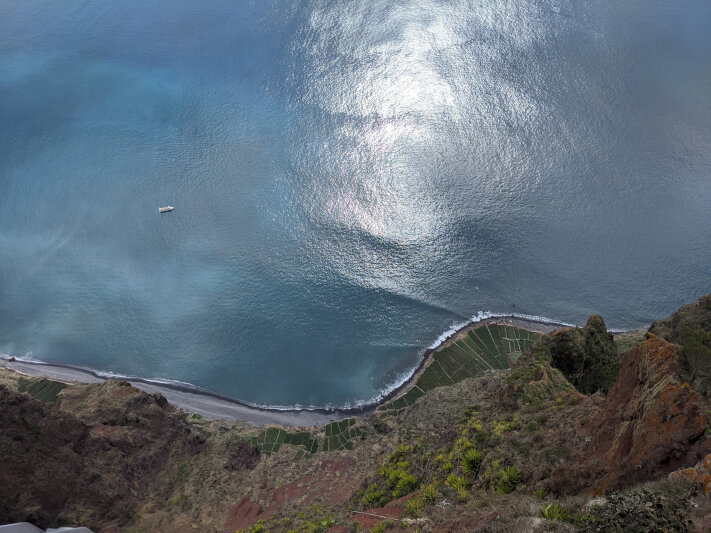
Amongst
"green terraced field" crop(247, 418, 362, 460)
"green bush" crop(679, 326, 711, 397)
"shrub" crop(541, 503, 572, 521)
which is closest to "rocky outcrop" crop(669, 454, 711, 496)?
"shrub" crop(541, 503, 572, 521)

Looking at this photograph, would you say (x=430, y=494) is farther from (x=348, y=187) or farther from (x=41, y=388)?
(x=41, y=388)

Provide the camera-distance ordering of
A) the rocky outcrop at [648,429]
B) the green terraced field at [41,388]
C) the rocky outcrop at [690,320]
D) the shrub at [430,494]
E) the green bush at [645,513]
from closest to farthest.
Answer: the green bush at [645,513], the rocky outcrop at [648,429], the shrub at [430,494], the rocky outcrop at [690,320], the green terraced field at [41,388]

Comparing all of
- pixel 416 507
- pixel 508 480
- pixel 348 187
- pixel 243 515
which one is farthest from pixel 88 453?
pixel 348 187

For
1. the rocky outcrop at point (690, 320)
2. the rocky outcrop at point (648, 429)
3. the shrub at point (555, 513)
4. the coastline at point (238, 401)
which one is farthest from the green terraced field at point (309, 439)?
the shrub at point (555, 513)

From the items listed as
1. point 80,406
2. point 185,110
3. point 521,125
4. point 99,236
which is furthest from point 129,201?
point 521,125

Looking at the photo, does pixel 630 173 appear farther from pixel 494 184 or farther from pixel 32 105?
pixel 32 105

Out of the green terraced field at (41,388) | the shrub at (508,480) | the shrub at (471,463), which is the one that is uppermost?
the shrub at (508,480)

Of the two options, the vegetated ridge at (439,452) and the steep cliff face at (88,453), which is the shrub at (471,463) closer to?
the vegetated ridge at (439,452)

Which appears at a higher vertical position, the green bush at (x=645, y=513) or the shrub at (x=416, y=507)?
the green bush at (x=645, y=513)
